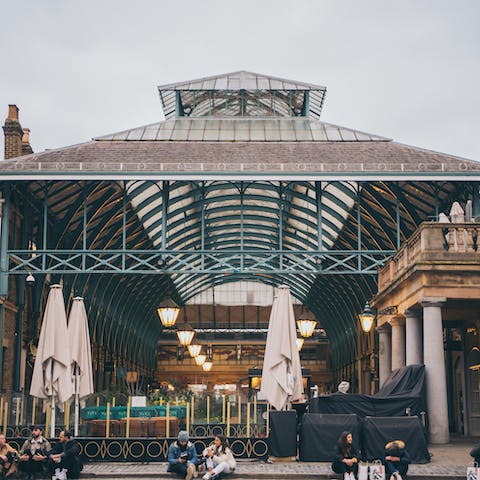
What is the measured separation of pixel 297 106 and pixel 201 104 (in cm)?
427

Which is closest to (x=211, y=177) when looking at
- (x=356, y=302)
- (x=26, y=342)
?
(x=26, y=342)

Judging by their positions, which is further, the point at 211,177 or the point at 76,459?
the point at 211,177

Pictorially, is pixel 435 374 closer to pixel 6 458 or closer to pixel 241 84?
pixel 6 458

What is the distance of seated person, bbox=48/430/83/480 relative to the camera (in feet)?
57.9

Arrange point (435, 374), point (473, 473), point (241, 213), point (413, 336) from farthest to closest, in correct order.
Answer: point (241, 213) → point (413, 336) → point (435, 374) → point (473, 473)

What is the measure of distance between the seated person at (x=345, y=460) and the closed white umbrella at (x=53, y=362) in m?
7.34

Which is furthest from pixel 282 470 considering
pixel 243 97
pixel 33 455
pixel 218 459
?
pixel 243 97

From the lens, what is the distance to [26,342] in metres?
31.8

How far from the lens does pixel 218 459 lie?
58.4 ft

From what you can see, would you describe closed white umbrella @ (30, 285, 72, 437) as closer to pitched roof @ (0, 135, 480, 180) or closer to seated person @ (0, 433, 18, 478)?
seated person @ (0, 433, 18, 478)

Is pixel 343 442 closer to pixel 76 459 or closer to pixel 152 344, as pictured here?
pixel 76 459

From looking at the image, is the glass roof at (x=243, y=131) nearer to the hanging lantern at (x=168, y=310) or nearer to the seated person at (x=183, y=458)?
the hanging lantern at (x=168, y=310)

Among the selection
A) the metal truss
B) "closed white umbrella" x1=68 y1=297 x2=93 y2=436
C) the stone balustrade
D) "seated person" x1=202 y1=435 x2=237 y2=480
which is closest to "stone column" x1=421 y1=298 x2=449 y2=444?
the stone balustrade

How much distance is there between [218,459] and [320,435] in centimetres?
261
